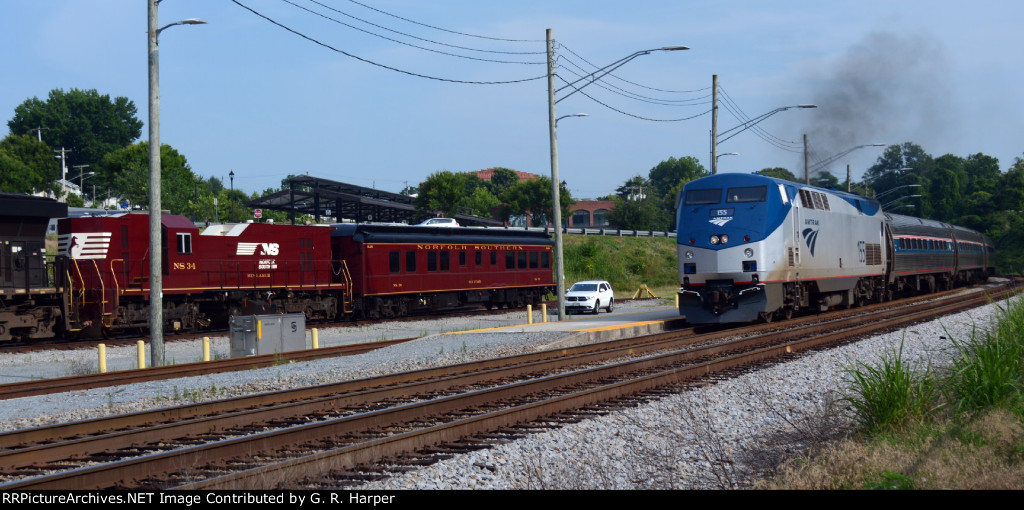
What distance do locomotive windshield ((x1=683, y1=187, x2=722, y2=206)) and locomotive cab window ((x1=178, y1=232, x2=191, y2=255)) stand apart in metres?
14.9

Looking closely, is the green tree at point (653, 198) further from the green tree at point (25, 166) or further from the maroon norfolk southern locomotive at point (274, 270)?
the green tree at point (25, 166)

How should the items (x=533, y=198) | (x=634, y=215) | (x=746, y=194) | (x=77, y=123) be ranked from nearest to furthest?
(x=746, y=194) → (x=634, y=215) → (x=533, y=198) → (x=77, y=123)

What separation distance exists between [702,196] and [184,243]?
15.5 meters

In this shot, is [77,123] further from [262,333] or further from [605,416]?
[605,416]

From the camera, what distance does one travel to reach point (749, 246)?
21.6 m

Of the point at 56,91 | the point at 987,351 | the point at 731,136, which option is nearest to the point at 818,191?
the point at 731,136

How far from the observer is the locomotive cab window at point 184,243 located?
2652cm

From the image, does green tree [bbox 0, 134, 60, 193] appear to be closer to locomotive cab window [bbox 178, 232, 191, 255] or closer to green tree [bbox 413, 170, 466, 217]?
green tree [bbox 413, 170, 466, 217]

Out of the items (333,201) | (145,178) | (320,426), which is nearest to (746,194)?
(320,426)

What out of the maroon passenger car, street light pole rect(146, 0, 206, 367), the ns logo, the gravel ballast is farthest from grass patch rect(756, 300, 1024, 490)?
the maroon passenger car

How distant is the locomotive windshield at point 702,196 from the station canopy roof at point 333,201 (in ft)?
120

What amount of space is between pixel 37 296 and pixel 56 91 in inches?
4769
